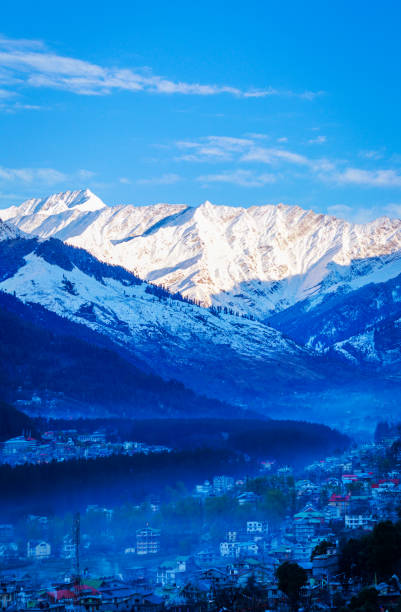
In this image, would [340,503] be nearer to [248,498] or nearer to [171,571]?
[248,498]

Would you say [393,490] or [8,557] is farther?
[393,490]

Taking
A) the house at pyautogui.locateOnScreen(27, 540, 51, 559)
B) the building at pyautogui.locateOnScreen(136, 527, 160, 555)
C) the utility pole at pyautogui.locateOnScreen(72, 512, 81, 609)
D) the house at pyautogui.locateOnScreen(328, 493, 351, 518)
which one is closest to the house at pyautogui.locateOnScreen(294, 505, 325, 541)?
the house at pyautogui.locateOnScreen(328, 493, 351, 518)

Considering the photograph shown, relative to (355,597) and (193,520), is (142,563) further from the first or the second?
(355,597)

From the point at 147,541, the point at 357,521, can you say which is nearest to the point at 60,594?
the point at 357,521

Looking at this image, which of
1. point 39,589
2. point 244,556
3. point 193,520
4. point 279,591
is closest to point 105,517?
point 193,520

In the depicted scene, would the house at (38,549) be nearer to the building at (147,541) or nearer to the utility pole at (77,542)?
the utility pole at (77,542)

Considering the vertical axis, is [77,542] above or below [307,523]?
below

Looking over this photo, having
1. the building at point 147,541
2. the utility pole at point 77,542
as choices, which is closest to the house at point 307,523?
the building at point 147,541
